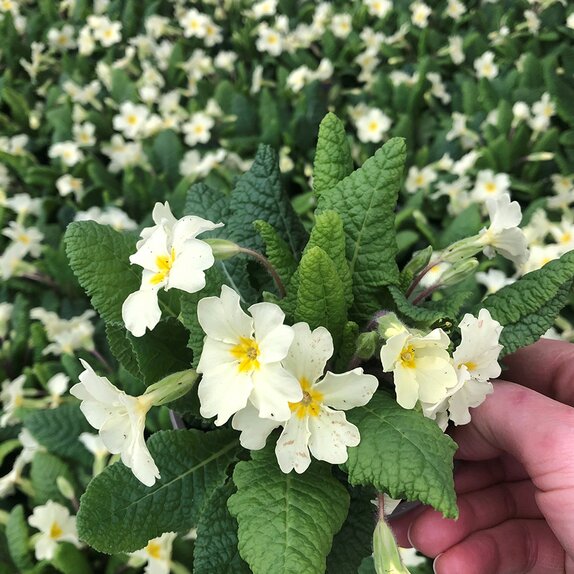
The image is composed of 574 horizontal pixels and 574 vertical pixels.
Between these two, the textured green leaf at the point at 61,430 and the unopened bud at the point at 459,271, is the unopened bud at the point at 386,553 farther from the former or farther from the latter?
the textured green leaf at the point at 61,430

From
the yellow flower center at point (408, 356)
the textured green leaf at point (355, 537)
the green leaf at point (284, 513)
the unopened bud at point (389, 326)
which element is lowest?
the textured green leaf at point (355, 537)

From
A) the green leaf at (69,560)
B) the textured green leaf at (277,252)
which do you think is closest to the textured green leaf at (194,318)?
the textured green leaf at (277,252)

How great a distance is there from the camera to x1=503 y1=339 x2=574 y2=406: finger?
1211 mm

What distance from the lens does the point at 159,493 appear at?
100 centimetres

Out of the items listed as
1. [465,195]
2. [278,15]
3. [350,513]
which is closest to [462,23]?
[278,15]

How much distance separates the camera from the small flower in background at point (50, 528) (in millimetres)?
1394

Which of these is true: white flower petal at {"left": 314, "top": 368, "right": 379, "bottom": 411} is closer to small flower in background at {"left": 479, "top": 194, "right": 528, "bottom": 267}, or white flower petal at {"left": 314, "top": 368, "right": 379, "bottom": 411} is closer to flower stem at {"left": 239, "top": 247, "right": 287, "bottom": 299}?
flower stem at {"left": 239, "top": 247, "right": 287, "bottom": 299}

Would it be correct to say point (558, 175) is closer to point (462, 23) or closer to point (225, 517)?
point (462, 23)

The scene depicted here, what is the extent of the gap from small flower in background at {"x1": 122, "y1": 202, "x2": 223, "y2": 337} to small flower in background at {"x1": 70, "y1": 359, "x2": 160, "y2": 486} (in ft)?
0.27

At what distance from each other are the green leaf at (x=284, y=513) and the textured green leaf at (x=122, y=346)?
0.27 meters

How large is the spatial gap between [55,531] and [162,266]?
0.86 m

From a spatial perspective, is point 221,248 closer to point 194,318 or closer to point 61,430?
point 194,318

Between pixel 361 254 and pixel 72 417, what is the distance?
0.94 m

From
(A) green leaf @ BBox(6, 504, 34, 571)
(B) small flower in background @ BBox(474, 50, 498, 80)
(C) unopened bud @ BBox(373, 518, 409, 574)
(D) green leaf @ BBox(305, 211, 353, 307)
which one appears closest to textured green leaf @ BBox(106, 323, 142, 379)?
(D) green leaf @ BBox(305, 211, 353, 307)
